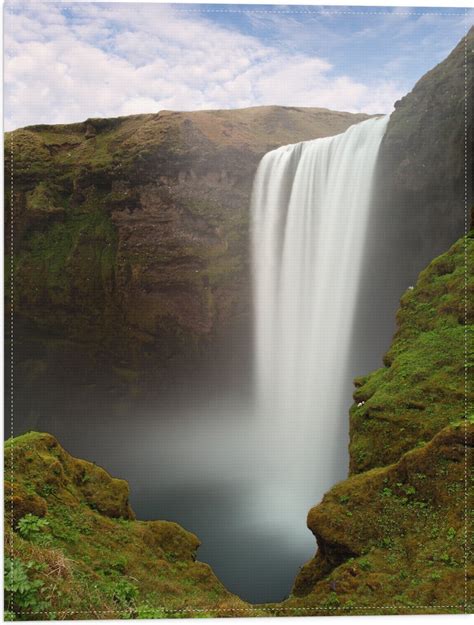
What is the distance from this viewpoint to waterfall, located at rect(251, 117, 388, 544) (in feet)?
19.0

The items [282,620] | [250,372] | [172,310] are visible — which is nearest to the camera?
[282,620]

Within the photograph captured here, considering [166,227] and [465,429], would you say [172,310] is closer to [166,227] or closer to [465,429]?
[166,227]

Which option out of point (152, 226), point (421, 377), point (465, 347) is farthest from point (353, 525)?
point (152, 226)

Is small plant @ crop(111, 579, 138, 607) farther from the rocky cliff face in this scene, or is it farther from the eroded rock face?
the rocky cliff face

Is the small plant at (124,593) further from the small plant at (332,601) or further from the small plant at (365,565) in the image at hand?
the small plant at (365,565)

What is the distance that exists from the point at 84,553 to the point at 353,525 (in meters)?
2.34

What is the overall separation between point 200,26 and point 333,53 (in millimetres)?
1301

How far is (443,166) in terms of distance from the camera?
16.0 feet

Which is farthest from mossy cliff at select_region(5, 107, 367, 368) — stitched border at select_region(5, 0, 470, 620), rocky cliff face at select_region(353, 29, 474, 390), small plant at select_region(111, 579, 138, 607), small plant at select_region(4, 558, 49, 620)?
small plant at select_region(111, 579, 138, 607)

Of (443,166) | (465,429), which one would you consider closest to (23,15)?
(443,166)

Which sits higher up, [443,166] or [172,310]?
[443,166]

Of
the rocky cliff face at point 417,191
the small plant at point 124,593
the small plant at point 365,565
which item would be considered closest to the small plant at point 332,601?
the small plant at point 365,565

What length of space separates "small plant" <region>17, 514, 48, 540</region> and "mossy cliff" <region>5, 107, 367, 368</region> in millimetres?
2487

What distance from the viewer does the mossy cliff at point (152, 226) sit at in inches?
236
